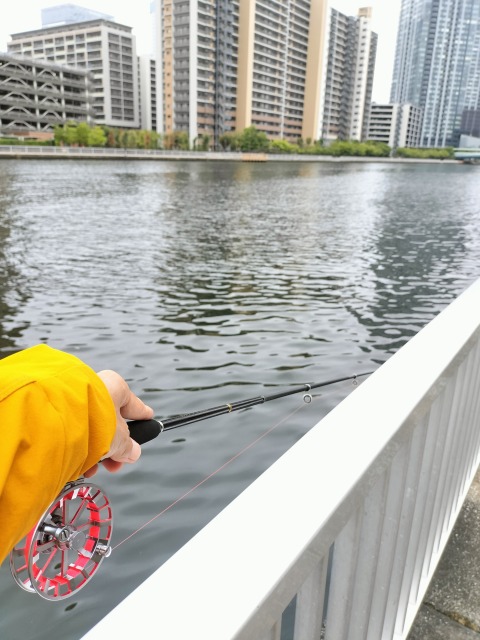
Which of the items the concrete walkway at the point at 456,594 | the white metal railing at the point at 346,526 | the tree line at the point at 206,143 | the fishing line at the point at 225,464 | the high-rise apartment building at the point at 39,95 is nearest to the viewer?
the white metal railing at the point at 346,526

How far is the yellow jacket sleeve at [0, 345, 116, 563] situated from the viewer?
84 cm

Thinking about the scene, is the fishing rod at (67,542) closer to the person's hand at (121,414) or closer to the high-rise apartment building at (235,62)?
the person's hand at (121,414)

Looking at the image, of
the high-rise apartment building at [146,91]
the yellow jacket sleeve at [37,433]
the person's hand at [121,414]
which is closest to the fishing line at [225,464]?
the person's hand at [121,414]

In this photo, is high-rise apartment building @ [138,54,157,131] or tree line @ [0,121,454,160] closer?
tree line @ [0,121,454,160]

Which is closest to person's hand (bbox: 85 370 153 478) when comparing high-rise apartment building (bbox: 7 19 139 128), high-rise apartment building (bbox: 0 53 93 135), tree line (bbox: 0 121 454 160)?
tree line (bbox: 0 121 454 160)

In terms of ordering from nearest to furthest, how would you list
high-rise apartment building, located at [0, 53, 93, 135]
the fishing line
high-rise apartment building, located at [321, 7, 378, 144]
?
the fishing line, high-rise apartment building, located at [0, 53, 93, 135], high-rise apartment building, located at [321, 7, 378, 144]

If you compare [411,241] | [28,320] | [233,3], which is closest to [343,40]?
[233,3]

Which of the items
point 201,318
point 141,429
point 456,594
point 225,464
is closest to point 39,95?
point 201,318

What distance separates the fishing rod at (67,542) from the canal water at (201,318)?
515 mm

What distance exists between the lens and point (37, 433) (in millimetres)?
868

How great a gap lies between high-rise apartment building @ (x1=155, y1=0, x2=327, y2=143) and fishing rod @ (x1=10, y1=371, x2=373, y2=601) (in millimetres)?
122081

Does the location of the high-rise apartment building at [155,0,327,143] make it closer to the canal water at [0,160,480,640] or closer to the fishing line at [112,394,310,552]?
the canal water at [0,160,480,640]

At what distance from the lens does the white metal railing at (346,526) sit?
741mm

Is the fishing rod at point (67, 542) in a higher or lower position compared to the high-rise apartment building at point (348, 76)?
lower
